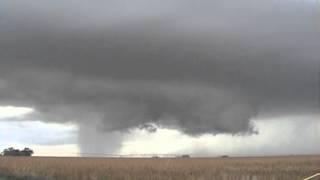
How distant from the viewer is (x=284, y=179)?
2334 inches

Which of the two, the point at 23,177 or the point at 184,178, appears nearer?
the point at 23,177

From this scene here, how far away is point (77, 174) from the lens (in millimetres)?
65875

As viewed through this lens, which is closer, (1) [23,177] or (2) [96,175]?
(1) [23,177]

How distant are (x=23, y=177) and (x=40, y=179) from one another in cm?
155

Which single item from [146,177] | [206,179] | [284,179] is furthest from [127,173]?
[284,179]

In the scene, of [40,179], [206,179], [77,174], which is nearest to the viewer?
[40,179]

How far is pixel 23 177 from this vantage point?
5556cm

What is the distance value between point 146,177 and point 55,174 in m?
10.8

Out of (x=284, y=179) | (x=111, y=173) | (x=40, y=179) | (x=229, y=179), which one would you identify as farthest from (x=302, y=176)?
(x=40, y=179)

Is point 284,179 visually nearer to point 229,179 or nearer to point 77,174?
point 229,179

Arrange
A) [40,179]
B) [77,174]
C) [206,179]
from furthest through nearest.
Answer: [77,174] → [206,179] → [40,179]

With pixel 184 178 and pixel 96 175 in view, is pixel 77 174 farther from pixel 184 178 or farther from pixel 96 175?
pixel 184 178

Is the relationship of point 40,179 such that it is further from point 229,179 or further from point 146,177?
point 229,179

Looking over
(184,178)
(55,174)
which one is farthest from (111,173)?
(184,178)
